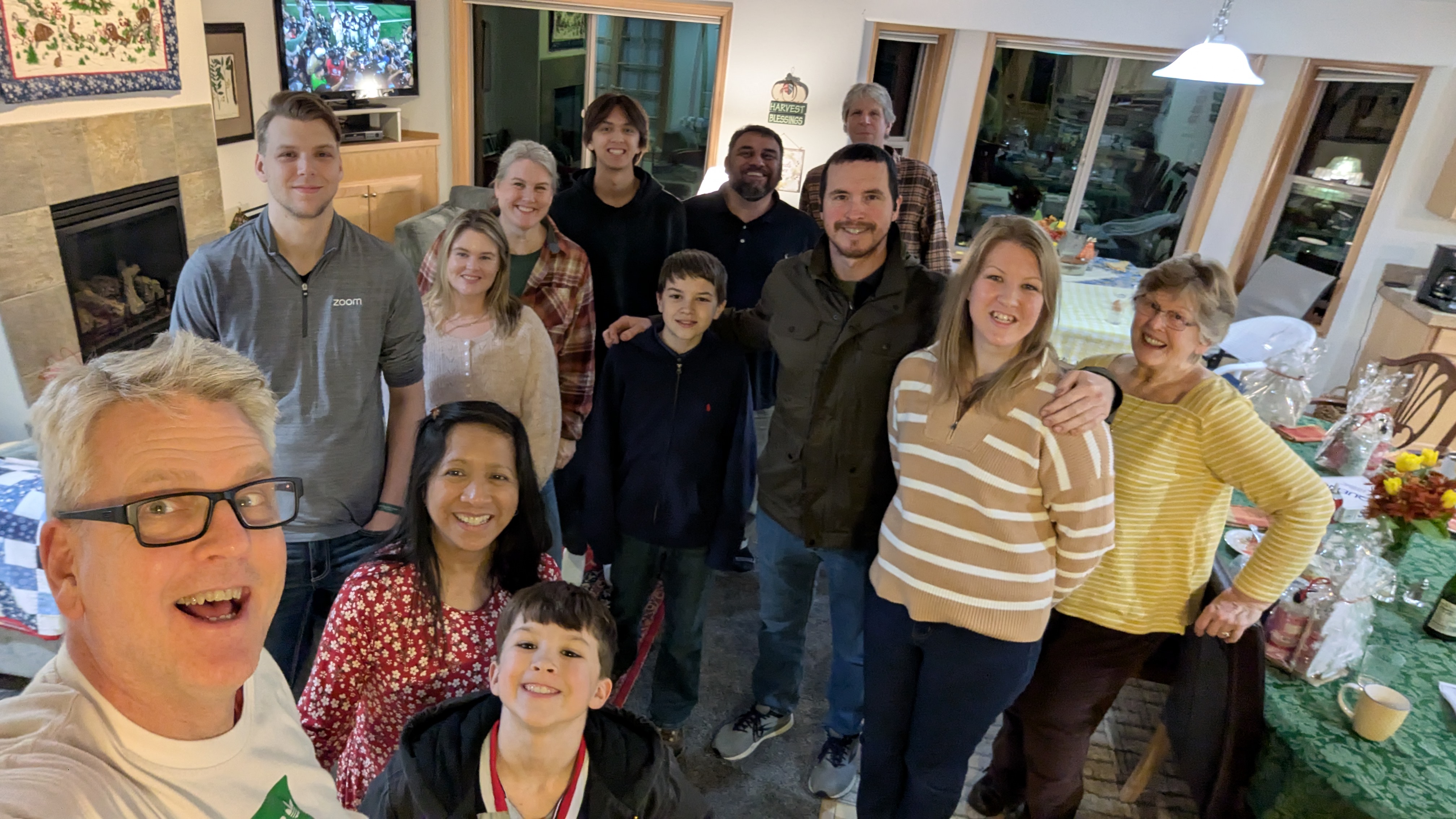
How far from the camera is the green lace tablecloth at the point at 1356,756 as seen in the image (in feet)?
4.36

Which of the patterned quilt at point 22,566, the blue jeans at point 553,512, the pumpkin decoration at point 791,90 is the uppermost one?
the pumpkin decoration at point 791,90

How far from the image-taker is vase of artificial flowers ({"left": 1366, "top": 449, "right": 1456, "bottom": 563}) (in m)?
1.74

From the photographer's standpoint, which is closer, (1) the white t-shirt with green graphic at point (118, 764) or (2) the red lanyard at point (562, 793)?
(1) the white t-shirt with green graphic at point (118, 764)

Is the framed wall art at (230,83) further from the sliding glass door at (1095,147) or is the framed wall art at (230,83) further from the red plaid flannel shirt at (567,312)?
the sliding glass door at (1095,147)

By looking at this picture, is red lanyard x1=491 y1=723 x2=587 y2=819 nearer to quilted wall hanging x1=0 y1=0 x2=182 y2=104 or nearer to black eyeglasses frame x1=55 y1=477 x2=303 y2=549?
black eyeglasses frame x1=55 y1=477 x2=303 y2=549

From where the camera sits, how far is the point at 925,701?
1.57 meters

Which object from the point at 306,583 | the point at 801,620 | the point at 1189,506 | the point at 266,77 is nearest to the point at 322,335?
the point at 306,583

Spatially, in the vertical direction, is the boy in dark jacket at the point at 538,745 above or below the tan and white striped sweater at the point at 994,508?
below

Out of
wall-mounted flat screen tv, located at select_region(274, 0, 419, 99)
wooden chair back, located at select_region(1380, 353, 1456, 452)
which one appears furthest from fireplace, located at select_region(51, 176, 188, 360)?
wooden chair back, located at select_region(1380, 353, 1456, 452)

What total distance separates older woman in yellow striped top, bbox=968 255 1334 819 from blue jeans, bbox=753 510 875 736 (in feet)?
1.44

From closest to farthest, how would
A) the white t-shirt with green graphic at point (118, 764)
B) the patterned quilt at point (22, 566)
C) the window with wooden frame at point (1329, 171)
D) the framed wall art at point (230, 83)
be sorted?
the white t-shirt with green graphic at point (118, 764), the patterned quilt at point (22, 566), the framed wall art at point (230, 83), the window with wooden frame at point (1329, 171)

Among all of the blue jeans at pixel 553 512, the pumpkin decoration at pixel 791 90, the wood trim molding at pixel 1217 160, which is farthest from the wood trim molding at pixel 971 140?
the blue jeans at pixel 553 512

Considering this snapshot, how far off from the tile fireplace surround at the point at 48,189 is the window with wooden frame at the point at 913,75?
3731mm

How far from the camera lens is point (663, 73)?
5.44 meters
